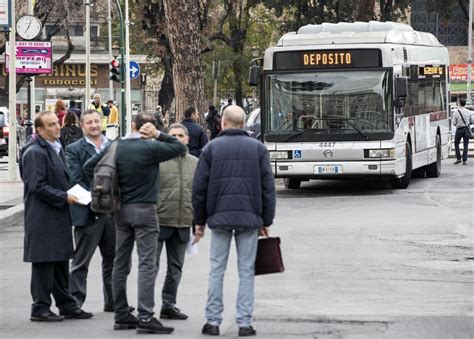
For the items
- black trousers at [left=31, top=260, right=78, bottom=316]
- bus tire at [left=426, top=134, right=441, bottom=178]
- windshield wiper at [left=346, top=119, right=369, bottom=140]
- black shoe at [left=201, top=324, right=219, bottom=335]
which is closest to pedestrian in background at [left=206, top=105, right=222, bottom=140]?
bus tire at [left=426, top=134, right=441, bottom=178]

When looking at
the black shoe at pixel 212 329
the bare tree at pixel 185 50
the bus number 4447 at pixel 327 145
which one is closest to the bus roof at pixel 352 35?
the bus number 4447 at pixel 327 145

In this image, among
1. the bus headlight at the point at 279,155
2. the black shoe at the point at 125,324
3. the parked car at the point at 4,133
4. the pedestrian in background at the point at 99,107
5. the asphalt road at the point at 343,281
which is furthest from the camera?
the parked car at the point at 4,133

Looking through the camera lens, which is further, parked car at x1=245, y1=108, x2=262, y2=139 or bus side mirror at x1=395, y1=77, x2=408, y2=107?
parked car at x1=245, y1=108, x2=262, y2=139

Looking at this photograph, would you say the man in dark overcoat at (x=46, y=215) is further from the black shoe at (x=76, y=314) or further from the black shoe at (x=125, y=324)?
the black shoe at (x=125, y=324)

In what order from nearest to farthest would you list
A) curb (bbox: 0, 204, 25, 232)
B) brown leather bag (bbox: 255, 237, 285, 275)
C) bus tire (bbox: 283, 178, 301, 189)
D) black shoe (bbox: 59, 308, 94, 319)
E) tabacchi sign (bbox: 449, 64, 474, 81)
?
brown leather bag (bbox: 255, 237, 285, 275)
black shoe (bbox: 59, 308, 94, 319)
curb (bbox: 0, 204, 25, 232)
bus tire (bbox: 283, 178, 301, 189)
tabacchi sign (bbox: 449, 64, 474, 81)

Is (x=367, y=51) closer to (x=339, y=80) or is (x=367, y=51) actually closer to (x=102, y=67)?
(x=339, y=80)

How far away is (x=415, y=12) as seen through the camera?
74438mm

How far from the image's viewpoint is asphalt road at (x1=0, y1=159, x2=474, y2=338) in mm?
10430

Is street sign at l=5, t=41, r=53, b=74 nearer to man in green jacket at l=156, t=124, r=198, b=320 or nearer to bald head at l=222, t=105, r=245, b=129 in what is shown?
man in green jacket at l=156, t=124, r=198, b=320

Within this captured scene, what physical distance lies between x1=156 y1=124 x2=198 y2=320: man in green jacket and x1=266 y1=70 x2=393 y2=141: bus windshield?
13401mm

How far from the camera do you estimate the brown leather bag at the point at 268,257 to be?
33.4 ft

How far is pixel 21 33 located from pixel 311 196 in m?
7.84

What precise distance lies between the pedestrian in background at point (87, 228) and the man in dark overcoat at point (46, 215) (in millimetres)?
269

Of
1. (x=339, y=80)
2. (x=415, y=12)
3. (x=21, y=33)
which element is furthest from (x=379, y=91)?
(x=415, y=12)
